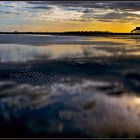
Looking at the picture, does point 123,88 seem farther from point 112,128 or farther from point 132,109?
point 112,128

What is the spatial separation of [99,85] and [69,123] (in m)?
7.50

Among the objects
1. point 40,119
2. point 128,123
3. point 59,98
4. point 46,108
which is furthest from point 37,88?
point 128,123

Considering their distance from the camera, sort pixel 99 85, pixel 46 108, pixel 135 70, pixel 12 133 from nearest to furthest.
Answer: pixel 12 133 → pixel 46 108 → pixel 99 85 → pixel 135 70

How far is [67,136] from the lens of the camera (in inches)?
468

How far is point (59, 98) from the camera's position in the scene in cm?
1644

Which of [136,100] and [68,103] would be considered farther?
[136,100]

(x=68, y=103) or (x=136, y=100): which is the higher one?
(x=68, y=103)

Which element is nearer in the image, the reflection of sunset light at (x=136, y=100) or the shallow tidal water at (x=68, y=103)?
the shallow tidal water at (x=68, y=103)

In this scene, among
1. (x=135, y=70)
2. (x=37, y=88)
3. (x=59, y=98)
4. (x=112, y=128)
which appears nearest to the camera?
(x=112, y=128)

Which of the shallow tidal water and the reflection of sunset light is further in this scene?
the reflection of sunset light

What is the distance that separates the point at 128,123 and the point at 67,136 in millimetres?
2626

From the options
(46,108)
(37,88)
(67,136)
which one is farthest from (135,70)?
(67,136)

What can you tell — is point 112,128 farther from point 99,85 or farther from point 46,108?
point 99,85

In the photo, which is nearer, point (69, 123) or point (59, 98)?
point (69, 123)
